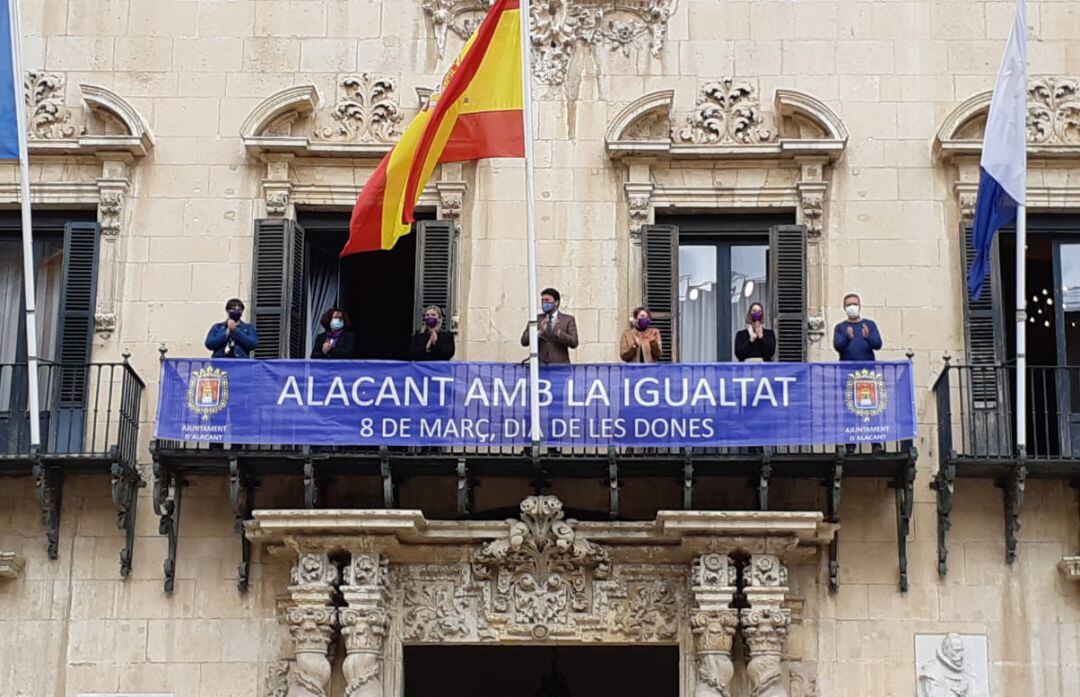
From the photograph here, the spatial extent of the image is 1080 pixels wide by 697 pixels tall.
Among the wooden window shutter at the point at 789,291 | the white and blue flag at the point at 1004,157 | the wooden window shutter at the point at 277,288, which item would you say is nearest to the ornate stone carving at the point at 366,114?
the wooden window shutter at the point at 277,288

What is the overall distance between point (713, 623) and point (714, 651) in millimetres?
287

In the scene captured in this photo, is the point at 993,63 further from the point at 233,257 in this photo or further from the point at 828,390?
the point at 233,257

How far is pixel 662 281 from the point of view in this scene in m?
24.0

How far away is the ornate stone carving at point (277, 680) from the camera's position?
75.2 ft

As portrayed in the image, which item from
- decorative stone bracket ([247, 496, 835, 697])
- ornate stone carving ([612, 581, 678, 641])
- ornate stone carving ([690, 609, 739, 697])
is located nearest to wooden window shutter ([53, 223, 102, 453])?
decorative stone bracket ([247, 496, 835, 697])

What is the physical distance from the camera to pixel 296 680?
2267 centimetres

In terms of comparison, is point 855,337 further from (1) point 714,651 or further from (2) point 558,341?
(1) point 714,651

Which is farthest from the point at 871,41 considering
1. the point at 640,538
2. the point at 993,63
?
the point at 640,538

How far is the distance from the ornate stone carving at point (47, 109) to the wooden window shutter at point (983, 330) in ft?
33.1

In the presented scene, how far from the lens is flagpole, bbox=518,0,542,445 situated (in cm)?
2252

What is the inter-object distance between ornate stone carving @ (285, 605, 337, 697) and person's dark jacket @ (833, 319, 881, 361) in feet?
19.8

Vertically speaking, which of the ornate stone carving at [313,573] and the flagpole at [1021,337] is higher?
the flagpole at [1021,337]

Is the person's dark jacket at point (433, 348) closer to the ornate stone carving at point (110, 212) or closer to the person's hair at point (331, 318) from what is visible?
the person's hair at point (331, 318)

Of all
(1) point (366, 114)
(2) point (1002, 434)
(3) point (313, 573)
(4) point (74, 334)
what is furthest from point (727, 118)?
(4) point (74, 334)
